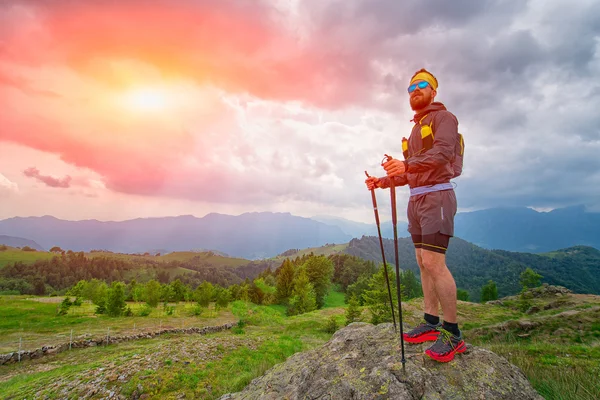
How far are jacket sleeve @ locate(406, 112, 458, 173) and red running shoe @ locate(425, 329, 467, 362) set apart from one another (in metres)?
2.72

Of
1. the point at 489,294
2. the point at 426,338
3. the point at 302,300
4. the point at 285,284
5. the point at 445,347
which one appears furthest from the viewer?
the point at 489,294

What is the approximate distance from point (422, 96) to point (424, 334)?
426 centimetres

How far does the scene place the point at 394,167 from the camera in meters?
4.25

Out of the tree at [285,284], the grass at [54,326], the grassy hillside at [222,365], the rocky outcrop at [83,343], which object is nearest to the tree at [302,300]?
the tree at [285,284]

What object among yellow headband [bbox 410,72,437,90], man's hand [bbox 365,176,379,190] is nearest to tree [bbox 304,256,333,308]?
man's hand [bbox 365,176,379,190]

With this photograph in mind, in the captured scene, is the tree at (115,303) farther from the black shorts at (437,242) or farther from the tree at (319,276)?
the black shorts at (437,242)

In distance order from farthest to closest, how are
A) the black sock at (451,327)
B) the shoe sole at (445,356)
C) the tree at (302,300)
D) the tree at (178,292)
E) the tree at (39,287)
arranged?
the tree at (39,287) → the tree at (178,292) → the tree at (302,300) → the black sock at (451,327) → the shoe sole at (445,356)

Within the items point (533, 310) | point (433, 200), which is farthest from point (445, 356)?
point (533, 310)

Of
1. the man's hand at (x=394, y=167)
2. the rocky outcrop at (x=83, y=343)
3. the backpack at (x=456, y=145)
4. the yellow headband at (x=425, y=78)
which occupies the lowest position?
the rocky outcrop at (x=83, y=343)

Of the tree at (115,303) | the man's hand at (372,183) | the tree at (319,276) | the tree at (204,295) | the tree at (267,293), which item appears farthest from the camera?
the tree at (319,276)

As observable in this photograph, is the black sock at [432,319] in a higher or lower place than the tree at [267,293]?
higher

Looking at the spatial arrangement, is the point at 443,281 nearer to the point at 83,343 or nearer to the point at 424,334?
the point at 424,334

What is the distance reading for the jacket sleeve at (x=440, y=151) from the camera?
4.08m

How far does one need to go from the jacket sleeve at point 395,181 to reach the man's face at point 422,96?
4.66ft
